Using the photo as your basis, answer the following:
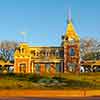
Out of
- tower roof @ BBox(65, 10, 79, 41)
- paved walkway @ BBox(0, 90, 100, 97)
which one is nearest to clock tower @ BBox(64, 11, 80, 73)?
tower roof @ BBox(65, 10, 79, 41)

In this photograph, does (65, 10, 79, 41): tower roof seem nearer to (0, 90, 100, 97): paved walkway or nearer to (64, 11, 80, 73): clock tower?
(64, 11, 80, 73): clock tower

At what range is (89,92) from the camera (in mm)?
28312

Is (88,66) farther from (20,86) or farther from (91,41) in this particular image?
(20,86)

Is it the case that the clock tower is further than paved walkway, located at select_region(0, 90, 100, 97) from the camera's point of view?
Yes

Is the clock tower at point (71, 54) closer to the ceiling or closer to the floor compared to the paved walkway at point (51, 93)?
closer to the ceiling

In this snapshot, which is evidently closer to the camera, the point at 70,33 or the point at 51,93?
the point at 51,93

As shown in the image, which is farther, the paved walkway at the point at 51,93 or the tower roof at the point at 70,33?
the tower roof at the point at 70,33

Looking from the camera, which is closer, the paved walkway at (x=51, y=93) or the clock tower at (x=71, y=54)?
the paved walkway at (x=51, y=93)

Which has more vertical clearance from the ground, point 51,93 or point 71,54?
point 71,54

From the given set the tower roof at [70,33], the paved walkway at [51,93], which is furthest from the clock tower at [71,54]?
the paved walkway at [51,93]

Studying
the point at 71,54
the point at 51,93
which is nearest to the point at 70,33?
the point at 71,54

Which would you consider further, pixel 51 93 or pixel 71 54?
pixel 71 54

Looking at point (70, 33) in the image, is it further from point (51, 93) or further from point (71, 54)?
point (51, 93)

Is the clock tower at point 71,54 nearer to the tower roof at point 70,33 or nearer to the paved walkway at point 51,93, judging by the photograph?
the tower roof at point 70,33
